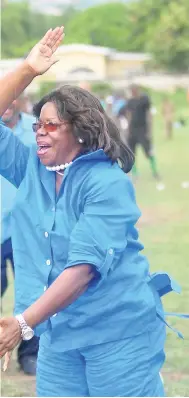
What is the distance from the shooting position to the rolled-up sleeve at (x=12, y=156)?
11.1ft

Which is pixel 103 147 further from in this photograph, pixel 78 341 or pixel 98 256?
pixel 78 341

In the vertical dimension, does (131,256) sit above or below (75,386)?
above

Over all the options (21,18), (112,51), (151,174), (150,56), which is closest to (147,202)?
(21,18)

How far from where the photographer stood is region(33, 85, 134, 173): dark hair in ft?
10.6

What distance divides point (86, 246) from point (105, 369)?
1.60ft

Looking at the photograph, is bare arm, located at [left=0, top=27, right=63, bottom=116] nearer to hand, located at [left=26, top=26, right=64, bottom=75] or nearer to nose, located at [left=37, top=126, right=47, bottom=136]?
hand, located at [left=26, top=26, right=64, bottom=75]

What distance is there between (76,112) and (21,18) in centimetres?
1008

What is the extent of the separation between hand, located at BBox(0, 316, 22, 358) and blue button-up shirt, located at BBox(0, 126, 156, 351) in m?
0.27

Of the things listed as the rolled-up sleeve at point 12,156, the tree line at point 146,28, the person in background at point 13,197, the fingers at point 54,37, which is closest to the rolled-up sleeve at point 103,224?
the rolled-up sleeve at point 12,156

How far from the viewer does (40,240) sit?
322cm

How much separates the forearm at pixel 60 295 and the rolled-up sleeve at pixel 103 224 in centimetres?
3

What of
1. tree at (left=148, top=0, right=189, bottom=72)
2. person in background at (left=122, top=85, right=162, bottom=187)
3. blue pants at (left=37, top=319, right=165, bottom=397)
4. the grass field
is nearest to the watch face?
blue pants at (left=37, top=319, right=165, bottom=397)

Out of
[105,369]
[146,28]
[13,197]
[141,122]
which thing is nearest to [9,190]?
[13,197]

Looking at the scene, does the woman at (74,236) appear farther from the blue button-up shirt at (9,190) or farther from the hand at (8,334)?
the blue button-up shirt at (9,190)
